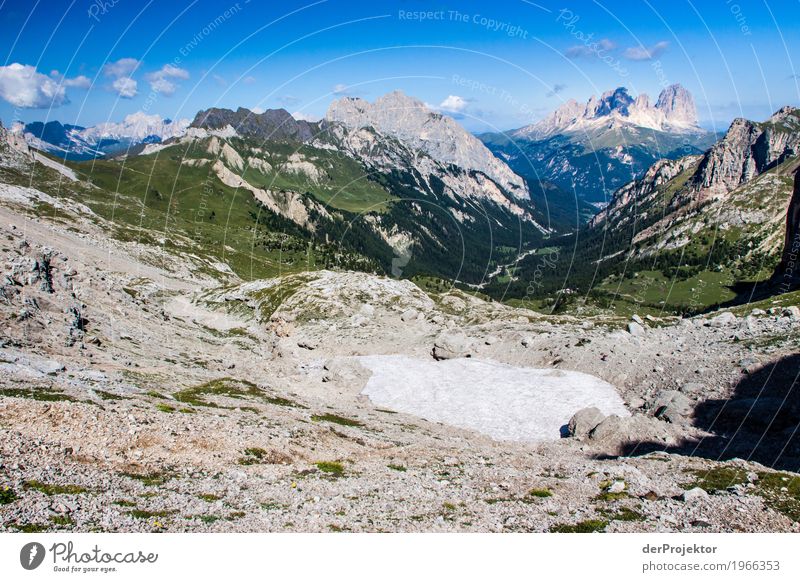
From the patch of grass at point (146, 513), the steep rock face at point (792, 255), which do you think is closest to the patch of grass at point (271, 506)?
the patch of grass at point (146, 513)

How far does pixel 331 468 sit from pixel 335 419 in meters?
18.8

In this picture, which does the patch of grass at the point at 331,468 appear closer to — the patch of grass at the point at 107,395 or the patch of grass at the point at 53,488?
→ the patch of grass at the point at 53,488

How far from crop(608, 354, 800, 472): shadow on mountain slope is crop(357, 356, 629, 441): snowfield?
10199 millimetres

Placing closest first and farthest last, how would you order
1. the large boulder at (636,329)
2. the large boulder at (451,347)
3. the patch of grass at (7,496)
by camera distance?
the patch of grass at (7,496) → the large boulder at (451,347) → the large boulder at (636,329)

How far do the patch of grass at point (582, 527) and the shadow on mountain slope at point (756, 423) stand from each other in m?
24.2

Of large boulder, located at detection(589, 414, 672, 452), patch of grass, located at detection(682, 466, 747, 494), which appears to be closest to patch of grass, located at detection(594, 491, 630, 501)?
patch of grass, located at detection(682, 466, 747, 494)

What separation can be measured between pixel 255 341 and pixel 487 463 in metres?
64.8

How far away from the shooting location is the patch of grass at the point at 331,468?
33794mm

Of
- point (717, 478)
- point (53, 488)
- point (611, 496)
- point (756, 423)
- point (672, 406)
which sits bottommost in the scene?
point (53, 488)

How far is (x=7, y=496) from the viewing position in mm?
21703

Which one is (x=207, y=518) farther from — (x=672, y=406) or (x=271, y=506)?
(x=672, y=406)

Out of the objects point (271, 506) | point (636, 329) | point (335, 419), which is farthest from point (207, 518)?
point (636, 329)

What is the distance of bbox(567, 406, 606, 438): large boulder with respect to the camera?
172 ft

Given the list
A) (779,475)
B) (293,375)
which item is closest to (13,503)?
(779,475)
